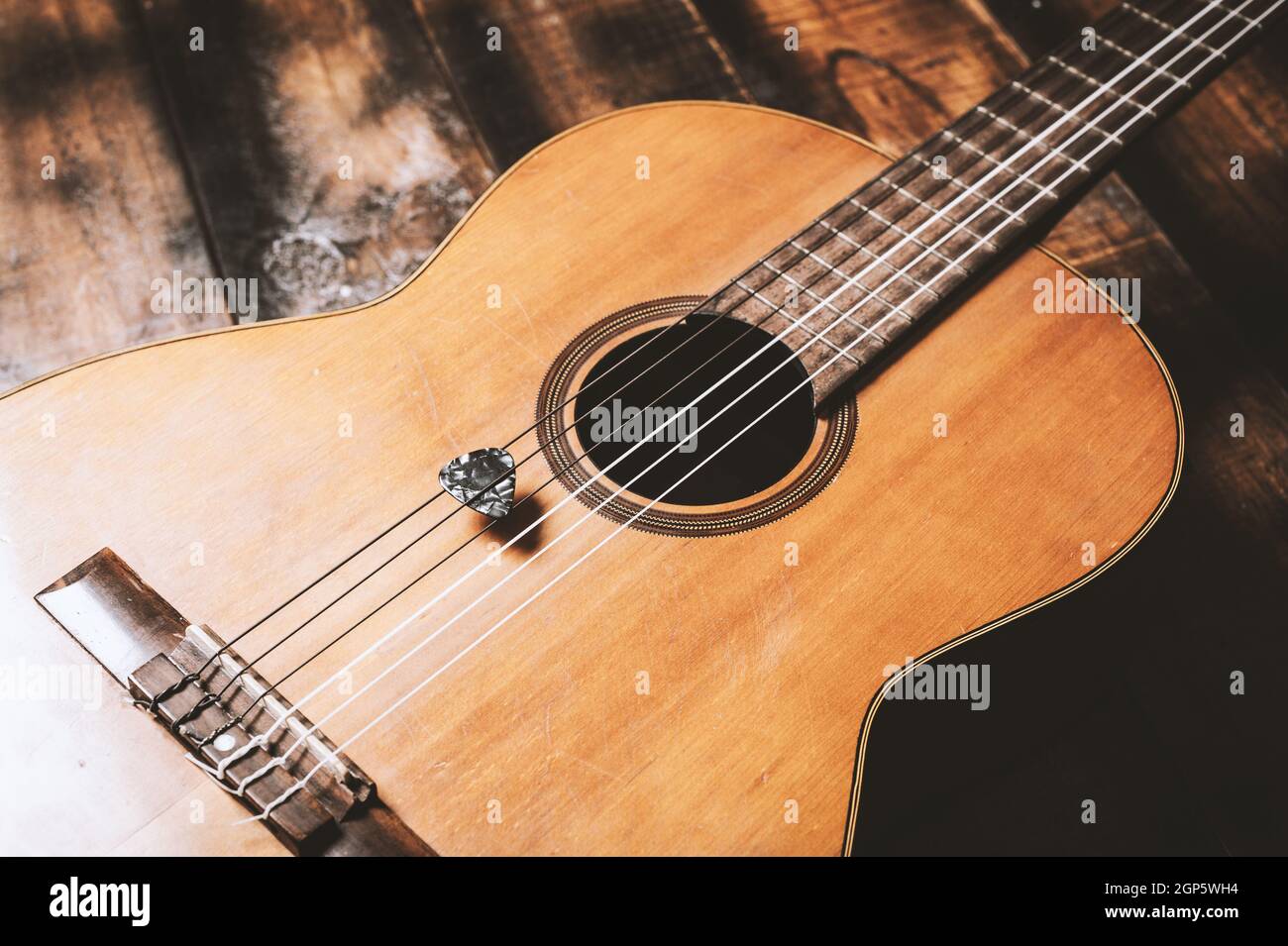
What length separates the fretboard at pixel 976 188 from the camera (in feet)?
4.05

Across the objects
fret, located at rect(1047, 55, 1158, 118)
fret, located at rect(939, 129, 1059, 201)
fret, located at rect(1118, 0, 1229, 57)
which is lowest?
fret, located at rect(939, 129, 1059, 201)

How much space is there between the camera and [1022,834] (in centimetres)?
127

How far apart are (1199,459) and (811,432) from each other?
65cm

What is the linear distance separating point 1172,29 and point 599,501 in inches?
42.9

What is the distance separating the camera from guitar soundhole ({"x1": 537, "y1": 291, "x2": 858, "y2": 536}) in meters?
1.11

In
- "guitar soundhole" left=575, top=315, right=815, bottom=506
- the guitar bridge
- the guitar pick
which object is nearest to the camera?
the guitar bridge

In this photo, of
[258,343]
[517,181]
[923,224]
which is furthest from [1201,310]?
[258,343]

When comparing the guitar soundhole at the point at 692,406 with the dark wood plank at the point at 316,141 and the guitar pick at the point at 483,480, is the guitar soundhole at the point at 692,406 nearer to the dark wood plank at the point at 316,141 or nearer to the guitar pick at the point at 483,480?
the guitar pick at the point at 483,480

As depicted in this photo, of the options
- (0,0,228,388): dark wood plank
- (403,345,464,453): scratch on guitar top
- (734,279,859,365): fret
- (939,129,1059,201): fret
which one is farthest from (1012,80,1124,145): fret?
(0,0,228,388): dark wood plank

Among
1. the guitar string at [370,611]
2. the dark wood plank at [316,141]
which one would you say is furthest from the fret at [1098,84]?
the dark wood plank at [316,141]

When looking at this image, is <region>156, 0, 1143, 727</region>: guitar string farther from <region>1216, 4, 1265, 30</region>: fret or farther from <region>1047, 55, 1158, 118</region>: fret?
<region>1216, 4, 1265, 30</region>: fret

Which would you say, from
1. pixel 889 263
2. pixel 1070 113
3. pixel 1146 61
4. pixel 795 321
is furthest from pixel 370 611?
pixel 1146 61

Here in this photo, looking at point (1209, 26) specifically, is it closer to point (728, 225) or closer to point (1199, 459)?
point (1199, 459)

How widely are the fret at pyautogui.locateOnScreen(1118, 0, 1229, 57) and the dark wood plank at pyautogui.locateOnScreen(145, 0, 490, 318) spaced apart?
995mm
